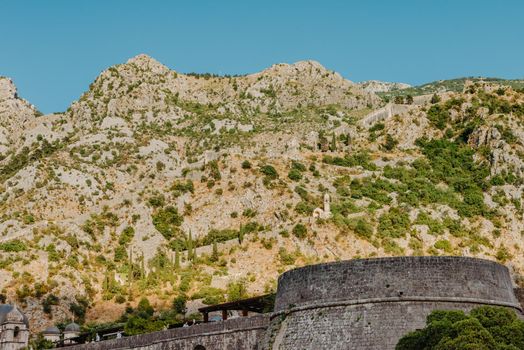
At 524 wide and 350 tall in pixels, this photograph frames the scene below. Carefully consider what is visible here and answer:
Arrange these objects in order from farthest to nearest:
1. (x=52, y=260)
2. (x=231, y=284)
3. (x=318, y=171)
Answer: (x=318, y=171) → (x=52, y=260) → (x=231, y=284)

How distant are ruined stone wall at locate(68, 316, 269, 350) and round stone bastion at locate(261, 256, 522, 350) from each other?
4.01 metres

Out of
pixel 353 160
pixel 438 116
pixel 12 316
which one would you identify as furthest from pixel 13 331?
pixel 438 116

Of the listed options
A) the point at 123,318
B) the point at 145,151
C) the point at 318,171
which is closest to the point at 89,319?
the point at 123,318

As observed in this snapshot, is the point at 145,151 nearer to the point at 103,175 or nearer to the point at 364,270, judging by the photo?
the point at 103,175

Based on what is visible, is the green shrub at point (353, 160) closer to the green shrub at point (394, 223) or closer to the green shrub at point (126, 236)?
the green shrub at point (394, 223)

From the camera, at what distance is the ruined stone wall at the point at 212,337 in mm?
39406

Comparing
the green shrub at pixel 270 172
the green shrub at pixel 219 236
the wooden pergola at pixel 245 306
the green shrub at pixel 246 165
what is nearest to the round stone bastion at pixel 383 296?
the wooden pergola at pixel 245 306

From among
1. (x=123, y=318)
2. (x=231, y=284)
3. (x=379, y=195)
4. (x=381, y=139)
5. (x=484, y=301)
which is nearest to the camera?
(x=484, y=301)

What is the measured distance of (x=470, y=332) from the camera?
2789cm

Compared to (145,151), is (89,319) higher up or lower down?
lower down

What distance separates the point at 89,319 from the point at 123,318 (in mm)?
6325

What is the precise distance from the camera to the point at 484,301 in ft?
109

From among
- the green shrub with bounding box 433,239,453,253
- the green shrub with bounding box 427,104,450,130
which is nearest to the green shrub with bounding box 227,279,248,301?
the green shrub with bounding box 433,239,453,253

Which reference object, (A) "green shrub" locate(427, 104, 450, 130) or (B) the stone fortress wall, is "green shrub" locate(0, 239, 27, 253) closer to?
(A) "green shrub" locate(427, 104, 450, 130)
